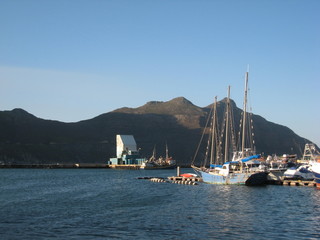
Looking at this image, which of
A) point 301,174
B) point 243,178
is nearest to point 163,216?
point 243,178

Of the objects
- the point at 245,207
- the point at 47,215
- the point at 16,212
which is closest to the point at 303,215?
the point at 245,207

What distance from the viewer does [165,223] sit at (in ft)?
120

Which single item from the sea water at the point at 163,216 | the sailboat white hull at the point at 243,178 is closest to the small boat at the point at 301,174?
the sailboat white hull at the point at 243,178

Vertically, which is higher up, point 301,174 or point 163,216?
point 301,174

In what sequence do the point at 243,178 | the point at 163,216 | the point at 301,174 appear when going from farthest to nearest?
the point at 301,174 → the point at 243,178 → the point at 163,216

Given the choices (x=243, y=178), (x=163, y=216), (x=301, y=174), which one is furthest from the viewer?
(x=301, y=174)

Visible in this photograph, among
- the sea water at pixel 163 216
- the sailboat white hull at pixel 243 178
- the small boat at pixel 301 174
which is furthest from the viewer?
the small boat at pixel 301 174

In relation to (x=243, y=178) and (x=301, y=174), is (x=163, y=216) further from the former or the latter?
(x=301, y=174)

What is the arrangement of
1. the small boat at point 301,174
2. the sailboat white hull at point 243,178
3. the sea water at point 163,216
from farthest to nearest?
1. the small boat at point 301,174
2. the sailboat white hull at point 243,178
3. the sea water at point 163,216

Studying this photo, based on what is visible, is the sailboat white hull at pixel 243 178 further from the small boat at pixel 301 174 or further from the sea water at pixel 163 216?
the small boat at pixel 301 174

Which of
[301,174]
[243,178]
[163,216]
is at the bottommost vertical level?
[163,216]

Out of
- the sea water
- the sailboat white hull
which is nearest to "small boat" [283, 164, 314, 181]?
the sailboat white hull

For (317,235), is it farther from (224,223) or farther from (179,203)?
(179,203)

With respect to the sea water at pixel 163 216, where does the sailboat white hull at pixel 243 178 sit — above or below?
above
